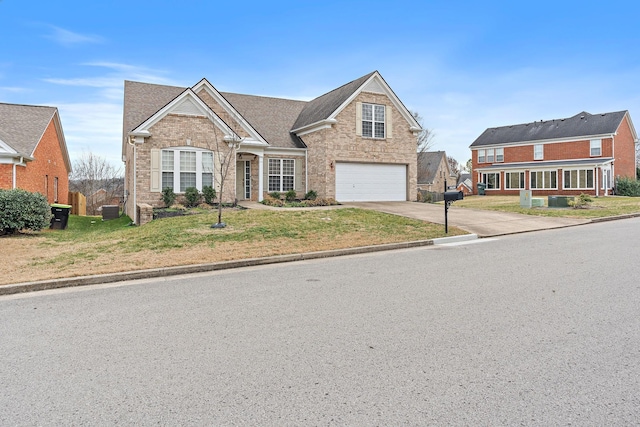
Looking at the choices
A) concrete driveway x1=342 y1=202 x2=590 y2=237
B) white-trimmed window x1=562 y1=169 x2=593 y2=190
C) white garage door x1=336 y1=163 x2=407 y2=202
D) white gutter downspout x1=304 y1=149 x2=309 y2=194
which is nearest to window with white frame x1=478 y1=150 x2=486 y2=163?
white-trimmed window x1=562 y1=169 x2=593 y2=190

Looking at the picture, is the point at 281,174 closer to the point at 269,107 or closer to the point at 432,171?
the point at 269,107

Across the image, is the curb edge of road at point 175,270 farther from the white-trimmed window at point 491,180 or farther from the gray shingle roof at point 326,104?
the white-trimmed window at point 491,180

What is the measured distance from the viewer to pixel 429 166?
6544 cm

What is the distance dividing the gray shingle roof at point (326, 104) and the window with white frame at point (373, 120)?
1325 mm

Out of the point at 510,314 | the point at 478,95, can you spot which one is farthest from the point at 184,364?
the point at 478,95

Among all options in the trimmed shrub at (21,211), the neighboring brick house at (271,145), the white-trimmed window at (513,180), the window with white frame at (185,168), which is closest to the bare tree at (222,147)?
the neighboring brick house at (271,145)

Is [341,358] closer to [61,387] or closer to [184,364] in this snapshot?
[184,364]

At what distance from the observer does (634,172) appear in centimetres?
4312

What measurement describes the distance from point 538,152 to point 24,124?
43.3 meters

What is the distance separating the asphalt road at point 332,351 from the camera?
10.2 ft

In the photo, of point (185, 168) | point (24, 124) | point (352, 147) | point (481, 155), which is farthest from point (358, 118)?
point (481, 155)

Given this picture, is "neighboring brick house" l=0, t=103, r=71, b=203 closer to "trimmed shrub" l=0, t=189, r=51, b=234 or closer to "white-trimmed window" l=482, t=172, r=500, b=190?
"trimmed shrub" l=0, t=189, r=51, b=234

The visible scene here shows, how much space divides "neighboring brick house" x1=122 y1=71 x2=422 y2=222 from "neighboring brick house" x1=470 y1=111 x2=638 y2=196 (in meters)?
22.5

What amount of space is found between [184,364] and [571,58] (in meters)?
20.7
